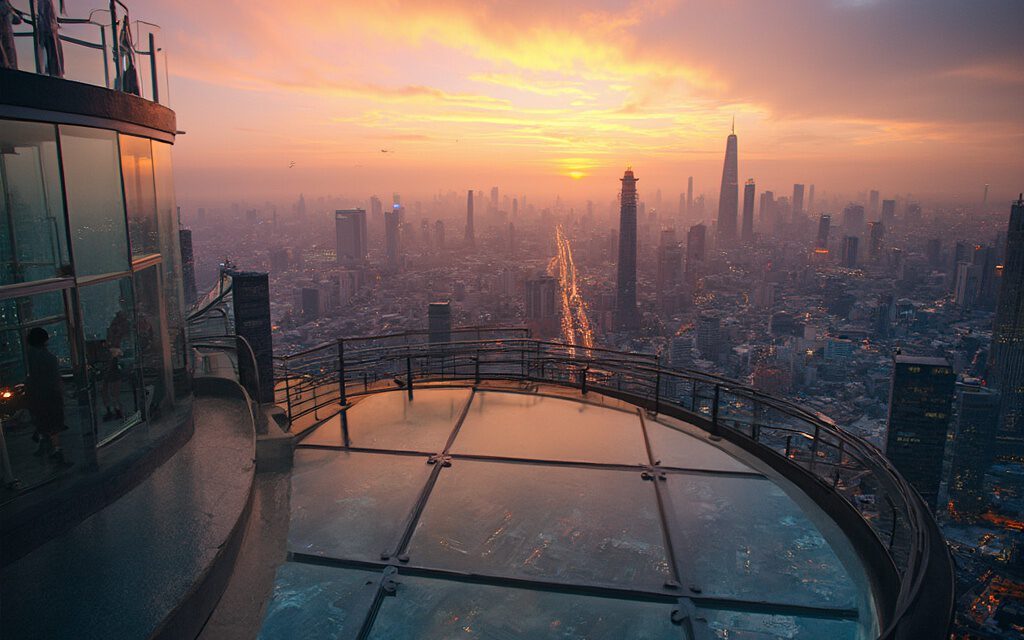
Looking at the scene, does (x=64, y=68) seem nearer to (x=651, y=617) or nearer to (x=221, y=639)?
(x=221, y=639)

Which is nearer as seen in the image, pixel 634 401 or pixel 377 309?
pixel 634 401

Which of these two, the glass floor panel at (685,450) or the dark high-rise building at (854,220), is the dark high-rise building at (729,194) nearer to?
the dark high-rise building at (854,220)

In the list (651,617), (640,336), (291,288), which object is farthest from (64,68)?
(640,336)

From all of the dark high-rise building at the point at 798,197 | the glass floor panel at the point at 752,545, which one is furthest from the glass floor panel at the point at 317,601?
the dark high-rise building at the point at 798,197

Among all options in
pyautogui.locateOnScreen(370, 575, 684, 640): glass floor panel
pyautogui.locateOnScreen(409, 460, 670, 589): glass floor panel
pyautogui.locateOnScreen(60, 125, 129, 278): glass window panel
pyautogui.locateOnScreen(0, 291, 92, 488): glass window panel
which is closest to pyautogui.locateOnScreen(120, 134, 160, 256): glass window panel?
pyautogui.locateOnScreen(60, 125, 129, 278): glass window panel

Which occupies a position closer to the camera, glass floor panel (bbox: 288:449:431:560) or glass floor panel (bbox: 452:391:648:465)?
glass floor panel (bbox: 288:449:431:560)

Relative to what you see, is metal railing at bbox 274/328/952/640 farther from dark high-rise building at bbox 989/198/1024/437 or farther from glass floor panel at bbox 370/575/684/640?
dark high-rise building at bbox 989/198/1024/437
